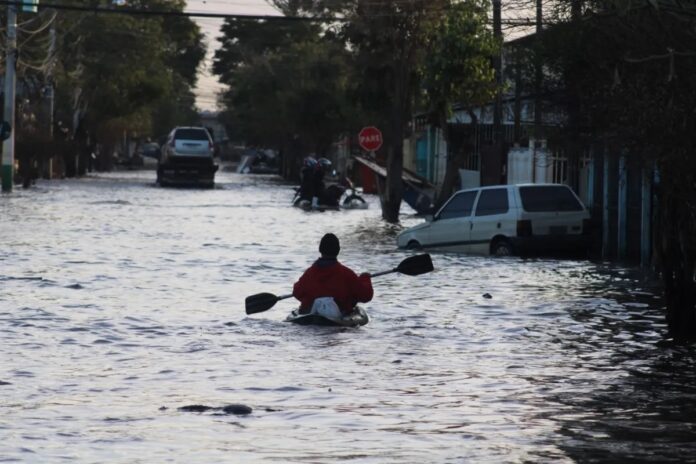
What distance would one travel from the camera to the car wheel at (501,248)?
2922 centimetres

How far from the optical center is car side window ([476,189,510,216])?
95.8 ft

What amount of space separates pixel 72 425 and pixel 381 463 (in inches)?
96.9

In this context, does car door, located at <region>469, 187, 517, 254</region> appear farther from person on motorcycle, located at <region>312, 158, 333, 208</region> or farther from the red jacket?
person on motorcycle, located at <region>312, 158, 333, 208</region>

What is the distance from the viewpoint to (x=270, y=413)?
11.8 meters

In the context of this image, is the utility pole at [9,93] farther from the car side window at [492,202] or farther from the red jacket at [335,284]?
the red jacket at [335,284]

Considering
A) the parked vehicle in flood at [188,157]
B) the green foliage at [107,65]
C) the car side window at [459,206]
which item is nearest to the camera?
the car side window at [459,206]

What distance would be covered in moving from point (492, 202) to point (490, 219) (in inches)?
14.7

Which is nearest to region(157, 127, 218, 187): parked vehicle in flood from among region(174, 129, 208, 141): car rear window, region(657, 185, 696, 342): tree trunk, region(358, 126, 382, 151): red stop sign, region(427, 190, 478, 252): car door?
region(174, 129, 208, 141): car rear window

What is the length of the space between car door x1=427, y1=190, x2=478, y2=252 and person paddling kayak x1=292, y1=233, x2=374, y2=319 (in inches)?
493

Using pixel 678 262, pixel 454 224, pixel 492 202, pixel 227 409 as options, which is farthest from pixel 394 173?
pixel 227 409

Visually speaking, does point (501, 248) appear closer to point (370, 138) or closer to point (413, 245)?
point (413, 245)

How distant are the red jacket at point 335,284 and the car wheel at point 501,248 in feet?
39.0

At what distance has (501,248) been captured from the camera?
96.7 feet

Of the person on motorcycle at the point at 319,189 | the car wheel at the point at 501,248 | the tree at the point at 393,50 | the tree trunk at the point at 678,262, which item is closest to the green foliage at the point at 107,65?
the person on motorcycle at the point at 319,189
